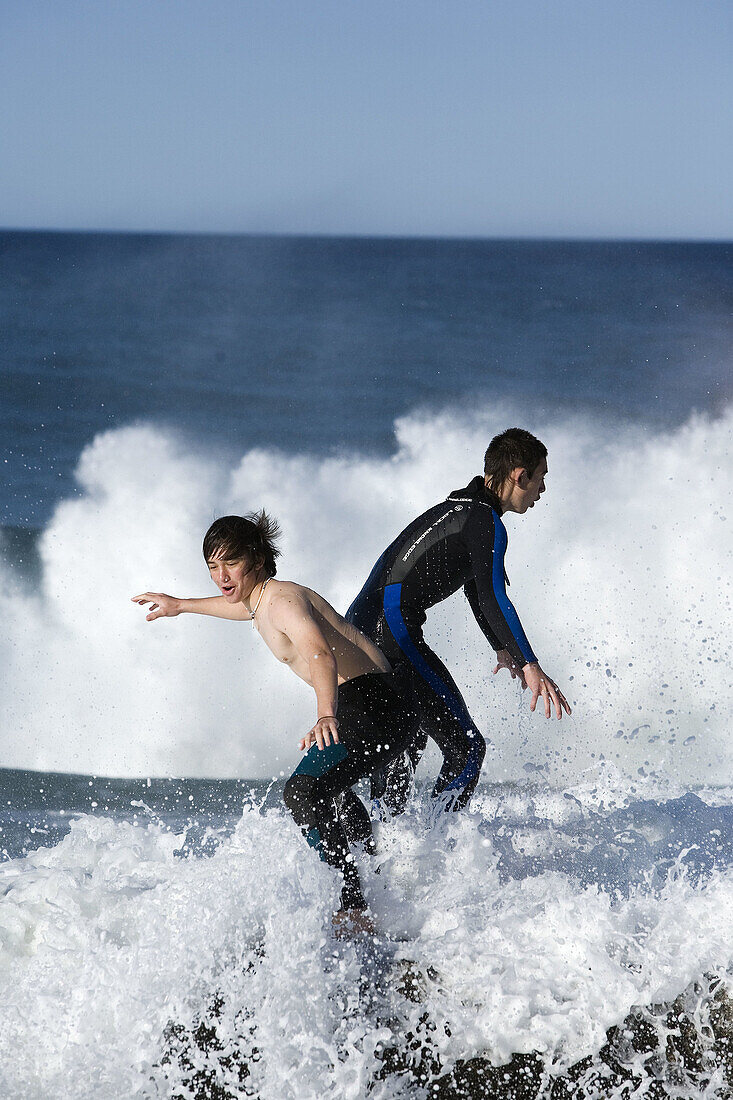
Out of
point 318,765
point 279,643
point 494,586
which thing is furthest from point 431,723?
point 279,643

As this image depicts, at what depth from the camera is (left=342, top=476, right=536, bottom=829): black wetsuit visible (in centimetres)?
370

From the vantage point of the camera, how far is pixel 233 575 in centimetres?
326

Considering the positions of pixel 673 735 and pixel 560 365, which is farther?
pixel 560 365

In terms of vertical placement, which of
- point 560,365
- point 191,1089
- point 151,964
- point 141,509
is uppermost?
point 560,365

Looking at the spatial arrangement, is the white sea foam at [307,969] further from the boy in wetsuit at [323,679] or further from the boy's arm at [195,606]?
the boy's arm at [195,606]

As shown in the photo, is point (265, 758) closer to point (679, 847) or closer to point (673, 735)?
point (673, 735)

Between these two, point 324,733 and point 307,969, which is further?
point 307,969

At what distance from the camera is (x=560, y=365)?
17.9 metres

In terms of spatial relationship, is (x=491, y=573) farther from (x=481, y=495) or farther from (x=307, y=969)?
(x=307, y=969)

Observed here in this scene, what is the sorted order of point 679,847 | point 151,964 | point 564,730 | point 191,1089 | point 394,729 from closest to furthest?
point 191,1089
point 151,964
point 394,729
point 679,847
point 564,730

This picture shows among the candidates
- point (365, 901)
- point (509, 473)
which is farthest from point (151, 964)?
point (509, 473)

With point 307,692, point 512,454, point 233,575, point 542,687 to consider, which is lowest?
point 542,687

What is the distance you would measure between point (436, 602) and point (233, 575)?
80 cm

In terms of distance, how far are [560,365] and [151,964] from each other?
1590 centimetres
